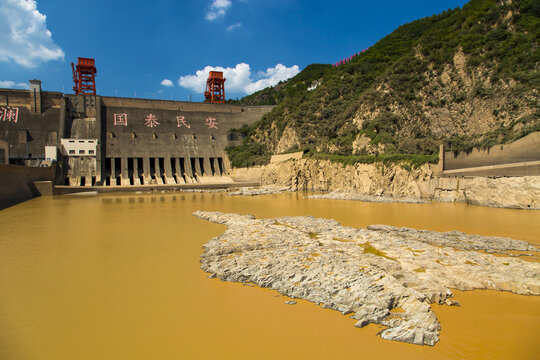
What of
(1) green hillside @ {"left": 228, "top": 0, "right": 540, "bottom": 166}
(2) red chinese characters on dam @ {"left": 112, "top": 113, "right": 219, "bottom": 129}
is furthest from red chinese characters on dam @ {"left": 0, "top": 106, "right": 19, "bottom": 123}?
(1) green hillside @ {"left": 228, "top": 0, "right": 540, "bottom": 166}

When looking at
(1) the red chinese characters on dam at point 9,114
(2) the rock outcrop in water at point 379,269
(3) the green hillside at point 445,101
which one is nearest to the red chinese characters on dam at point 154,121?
(3) the green hillside at point 445,101

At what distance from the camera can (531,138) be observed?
57.4 ft

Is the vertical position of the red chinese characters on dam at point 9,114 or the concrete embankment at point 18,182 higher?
the red chinese characters on dam at point 9,114

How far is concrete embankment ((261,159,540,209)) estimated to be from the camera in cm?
1706

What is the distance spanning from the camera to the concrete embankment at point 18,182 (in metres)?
21.3

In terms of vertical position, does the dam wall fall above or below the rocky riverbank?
above

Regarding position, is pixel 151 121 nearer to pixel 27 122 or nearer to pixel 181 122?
pixel 181 122

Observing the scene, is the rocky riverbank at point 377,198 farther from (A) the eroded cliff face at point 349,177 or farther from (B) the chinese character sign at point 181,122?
(B) the chinese character sign at point 181,122

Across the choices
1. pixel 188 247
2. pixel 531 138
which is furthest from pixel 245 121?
pixel 188 247

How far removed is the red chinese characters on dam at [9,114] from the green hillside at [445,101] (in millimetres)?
27540

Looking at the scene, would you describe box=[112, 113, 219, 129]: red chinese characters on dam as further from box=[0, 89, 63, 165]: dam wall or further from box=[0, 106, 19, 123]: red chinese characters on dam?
box=[0, 106, 19, 123]: red chinese characters on dam

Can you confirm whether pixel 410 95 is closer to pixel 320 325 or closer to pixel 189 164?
pixel 189 164

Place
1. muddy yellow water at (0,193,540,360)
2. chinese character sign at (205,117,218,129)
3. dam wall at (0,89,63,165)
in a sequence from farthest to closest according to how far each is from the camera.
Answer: chinese character sign at (205,117,218,129) → dam wall at (0,89,63,165) → muddy yellow water at (0,193,540,360)

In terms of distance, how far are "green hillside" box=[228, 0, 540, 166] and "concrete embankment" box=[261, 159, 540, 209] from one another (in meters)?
1.08
